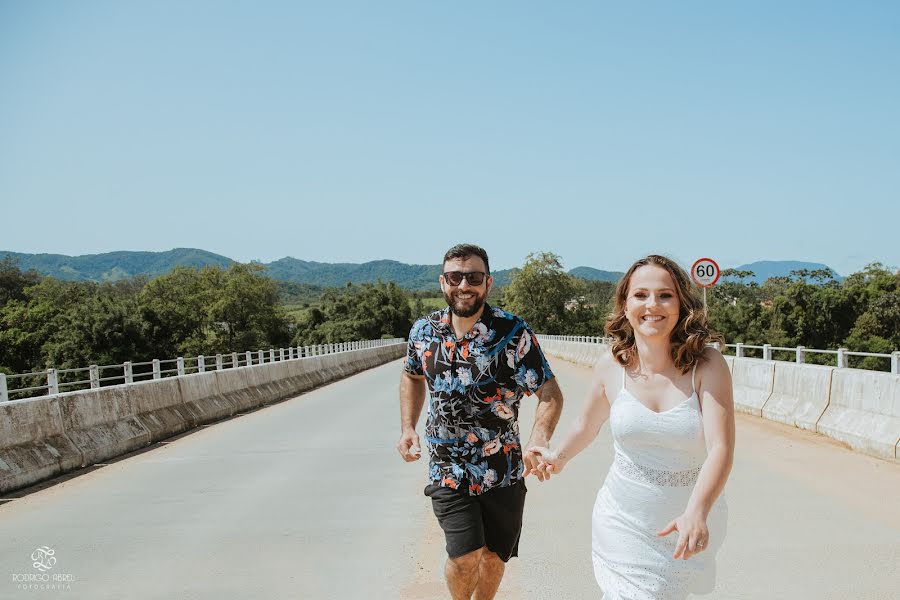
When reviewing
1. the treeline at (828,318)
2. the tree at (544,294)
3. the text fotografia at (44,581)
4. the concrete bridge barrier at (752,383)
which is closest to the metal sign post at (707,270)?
the concrete bridge barrier at (752,383)

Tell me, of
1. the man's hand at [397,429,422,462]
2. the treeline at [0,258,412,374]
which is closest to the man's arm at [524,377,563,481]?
the man's hand at [397,429,422,462]

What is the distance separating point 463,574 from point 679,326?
168 cm

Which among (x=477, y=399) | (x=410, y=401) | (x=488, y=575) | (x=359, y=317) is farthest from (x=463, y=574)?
(x=359, y=317)

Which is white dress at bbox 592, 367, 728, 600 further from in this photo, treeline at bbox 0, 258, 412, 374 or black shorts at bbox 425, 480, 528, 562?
treeline at bbox 0, 258, 412, 374

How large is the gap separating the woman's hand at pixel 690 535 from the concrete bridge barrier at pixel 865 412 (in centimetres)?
867

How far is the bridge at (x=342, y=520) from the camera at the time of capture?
19.3 ft

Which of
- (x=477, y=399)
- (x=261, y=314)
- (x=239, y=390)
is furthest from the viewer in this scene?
(x=261, y=314)

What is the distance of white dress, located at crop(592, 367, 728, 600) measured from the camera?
3.27m

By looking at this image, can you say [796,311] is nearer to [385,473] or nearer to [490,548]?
[385,473]

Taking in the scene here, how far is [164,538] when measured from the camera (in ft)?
23.9

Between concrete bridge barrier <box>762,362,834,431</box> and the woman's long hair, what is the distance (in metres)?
10.5

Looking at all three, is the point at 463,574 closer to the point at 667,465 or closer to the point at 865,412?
the point at 667,465

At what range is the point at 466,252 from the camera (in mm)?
4703

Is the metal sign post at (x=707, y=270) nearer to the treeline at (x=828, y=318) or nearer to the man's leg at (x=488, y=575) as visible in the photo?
the man's leg at (x=488, y=575)
